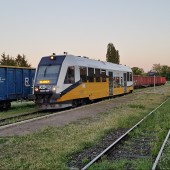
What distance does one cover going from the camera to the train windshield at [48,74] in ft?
65.3

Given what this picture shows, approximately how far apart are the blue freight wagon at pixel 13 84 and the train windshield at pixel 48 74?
2257mm

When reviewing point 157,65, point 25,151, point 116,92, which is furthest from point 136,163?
point 157,65

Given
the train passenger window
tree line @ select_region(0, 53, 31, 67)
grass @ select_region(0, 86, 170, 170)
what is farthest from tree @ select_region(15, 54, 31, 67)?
grass @ select_region(0, 86, 170, 170)

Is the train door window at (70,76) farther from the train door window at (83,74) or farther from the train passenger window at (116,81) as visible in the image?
the train passenger window at (116,81)

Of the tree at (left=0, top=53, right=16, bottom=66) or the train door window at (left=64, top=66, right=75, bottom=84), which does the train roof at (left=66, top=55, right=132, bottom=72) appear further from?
the tree at (left=0, top=53, right=16, bottom=66)

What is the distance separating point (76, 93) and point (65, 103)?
130cm

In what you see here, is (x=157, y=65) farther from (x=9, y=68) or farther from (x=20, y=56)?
(x=9, y=68)

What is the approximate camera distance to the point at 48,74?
2033 centimetres

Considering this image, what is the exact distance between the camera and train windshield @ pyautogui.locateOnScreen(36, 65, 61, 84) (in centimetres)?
1991

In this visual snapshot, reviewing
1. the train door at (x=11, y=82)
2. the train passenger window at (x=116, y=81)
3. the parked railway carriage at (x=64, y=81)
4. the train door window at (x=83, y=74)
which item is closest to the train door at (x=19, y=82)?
the train door at (x=11, y=82)

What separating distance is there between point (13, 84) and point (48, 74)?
3.17 m

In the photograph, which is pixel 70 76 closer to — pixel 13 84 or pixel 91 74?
pixel 91 74

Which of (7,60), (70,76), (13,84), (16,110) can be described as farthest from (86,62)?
(7,60)

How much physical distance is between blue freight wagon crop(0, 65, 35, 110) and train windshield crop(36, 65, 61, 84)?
88.9 inches
